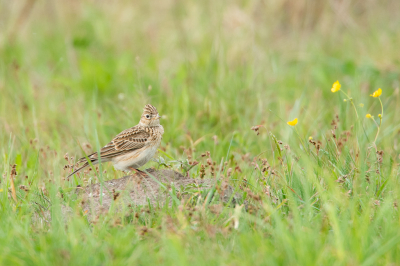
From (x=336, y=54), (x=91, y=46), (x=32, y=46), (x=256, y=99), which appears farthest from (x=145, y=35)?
(x=256, y=99)

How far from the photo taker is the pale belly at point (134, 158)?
16.5ft

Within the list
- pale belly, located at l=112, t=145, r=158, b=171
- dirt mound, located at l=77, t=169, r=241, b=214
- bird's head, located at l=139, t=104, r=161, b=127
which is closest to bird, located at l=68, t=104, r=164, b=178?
pale belly, located at l=112, t=145, r=158, b=171

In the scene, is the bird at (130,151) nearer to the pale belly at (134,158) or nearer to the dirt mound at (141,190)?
the pale belly at (134,158)

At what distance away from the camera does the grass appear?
335 cm

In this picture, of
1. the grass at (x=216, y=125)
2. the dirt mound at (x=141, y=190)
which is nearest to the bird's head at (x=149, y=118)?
the grass at (x=216, y=125)

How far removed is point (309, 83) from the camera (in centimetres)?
913

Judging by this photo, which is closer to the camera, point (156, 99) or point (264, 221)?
point (264, 221)

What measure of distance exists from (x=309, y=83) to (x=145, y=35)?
444cm

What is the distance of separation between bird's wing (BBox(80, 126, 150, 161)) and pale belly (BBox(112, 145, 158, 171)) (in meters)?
0.05

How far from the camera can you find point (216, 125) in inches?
282

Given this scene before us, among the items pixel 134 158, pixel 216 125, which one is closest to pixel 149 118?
pixel 134 158

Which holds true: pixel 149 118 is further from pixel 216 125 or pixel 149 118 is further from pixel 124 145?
pixel 216 125

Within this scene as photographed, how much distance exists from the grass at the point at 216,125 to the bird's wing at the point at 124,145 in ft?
0.73

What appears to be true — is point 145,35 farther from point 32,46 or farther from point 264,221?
point 264,221
